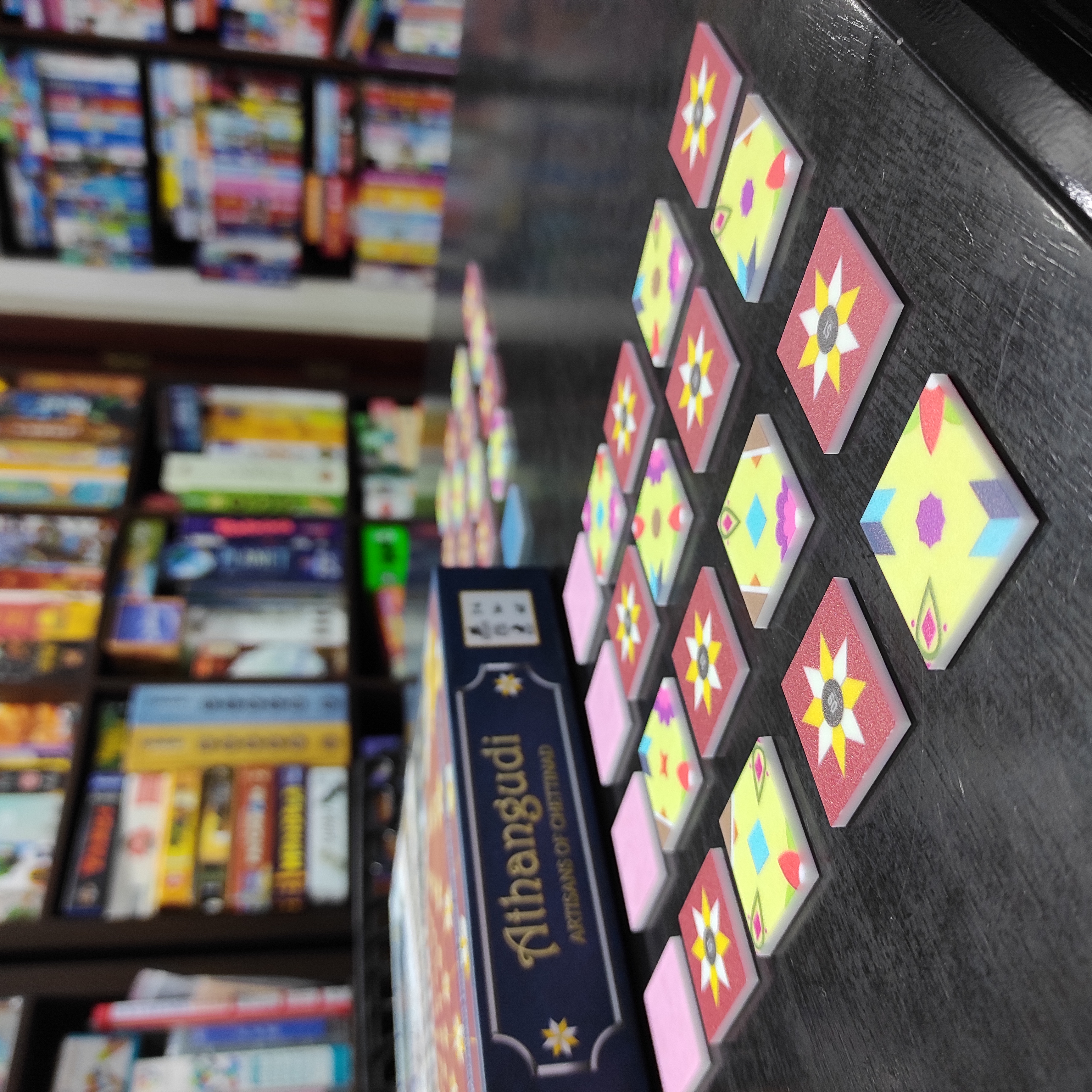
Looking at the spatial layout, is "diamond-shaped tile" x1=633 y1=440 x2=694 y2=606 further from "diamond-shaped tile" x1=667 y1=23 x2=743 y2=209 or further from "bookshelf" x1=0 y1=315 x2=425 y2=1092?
"bookshelf" x1=0 y1=315 x2=425 y2=1092

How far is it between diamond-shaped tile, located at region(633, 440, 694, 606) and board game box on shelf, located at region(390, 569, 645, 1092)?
10.2 inches

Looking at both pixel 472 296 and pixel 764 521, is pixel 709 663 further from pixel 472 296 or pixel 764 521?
pixel 472 296

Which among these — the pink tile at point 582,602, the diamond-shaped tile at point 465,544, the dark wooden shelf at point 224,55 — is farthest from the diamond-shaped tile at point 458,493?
the dark wooden shelf at point 224,55

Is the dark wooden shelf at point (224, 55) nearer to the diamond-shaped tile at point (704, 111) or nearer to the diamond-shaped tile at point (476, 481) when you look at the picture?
the diamond-shaped tile at point (476, 481)

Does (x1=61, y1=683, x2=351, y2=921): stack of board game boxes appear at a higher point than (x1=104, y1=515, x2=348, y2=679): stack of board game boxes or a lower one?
lower

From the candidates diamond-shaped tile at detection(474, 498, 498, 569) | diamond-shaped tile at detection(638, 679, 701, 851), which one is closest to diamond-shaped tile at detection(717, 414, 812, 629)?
diamond-shaped tile at detection(638, 679, 701, 851)

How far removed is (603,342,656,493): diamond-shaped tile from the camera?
35.6 inches

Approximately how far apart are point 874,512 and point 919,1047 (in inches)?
11.0

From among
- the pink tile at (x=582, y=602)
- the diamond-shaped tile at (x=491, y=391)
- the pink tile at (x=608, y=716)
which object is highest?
the diamond-shaped tile at (x=491, y=391)

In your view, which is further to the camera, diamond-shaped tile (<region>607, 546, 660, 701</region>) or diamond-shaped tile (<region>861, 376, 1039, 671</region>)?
diamond-shaped tile (<region>607, 546, 660, 701</region>)

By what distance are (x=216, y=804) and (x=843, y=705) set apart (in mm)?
2042

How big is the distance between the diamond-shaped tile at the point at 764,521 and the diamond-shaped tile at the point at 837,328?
0.13ft

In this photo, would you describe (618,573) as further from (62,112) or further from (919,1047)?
(62,112)

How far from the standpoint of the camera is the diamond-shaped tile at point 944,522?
0.46m
